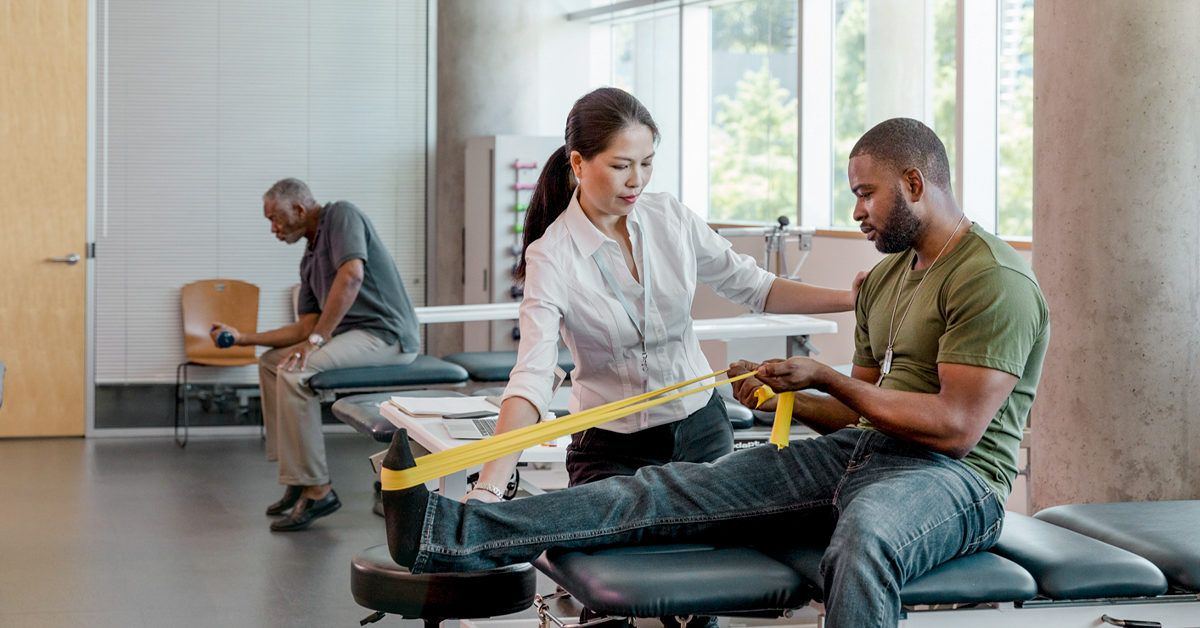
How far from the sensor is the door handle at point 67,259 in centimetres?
740

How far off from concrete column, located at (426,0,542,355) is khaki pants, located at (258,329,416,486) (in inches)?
92.1

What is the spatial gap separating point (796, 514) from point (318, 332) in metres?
3.42

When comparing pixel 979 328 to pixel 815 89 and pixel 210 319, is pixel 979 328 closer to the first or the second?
pixel 815 89

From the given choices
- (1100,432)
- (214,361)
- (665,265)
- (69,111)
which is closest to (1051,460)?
(1100,432)

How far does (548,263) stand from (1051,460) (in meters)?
1.93

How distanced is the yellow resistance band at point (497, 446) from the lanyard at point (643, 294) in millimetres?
222

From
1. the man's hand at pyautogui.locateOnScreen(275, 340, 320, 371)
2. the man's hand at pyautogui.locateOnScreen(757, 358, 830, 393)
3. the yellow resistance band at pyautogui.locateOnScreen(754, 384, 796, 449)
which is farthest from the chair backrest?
the man's hand at pyautogui.locateOnScreen(757, 358, 830, 393)

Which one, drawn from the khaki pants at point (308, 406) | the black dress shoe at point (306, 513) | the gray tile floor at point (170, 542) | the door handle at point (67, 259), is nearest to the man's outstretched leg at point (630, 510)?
the gray tile floor at point (170, 542)

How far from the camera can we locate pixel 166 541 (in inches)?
196

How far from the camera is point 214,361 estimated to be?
7.43 metres

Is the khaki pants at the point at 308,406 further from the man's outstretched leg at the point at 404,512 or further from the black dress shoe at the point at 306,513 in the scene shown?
the man's outstretched leg at the point at 404,512

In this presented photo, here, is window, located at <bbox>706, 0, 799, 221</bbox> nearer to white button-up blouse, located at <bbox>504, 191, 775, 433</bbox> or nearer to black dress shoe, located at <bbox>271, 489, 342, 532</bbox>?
black dress shoe, located at <bbox>271, 489, 342, 532</bbox>

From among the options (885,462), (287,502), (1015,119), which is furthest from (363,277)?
(885,462)

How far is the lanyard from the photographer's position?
2.71 meters
